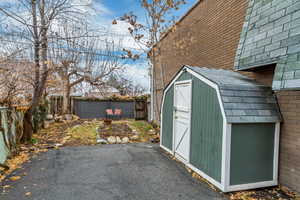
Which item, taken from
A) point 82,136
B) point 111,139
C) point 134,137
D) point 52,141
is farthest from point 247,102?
point 52,141

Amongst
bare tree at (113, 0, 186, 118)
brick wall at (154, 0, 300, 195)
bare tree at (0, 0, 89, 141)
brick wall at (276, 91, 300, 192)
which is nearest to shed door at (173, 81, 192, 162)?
brick wall at (154, 0, 300, 195)

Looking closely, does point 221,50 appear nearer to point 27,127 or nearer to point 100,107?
point 27,127

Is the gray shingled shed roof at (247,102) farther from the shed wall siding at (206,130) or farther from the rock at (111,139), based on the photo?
the rock at (111,139)

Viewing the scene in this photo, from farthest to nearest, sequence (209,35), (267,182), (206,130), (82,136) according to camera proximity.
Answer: (82,136), (209,35), (206,130), (267,182)

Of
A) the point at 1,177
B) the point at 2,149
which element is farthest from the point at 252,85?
the point at 2,149

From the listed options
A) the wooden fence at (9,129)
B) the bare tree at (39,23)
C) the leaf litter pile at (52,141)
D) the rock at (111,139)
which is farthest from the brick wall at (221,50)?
the wooden fence at (9,129)

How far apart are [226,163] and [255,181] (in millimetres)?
776

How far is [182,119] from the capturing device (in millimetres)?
4633

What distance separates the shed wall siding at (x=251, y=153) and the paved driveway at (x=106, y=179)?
0.59 meters

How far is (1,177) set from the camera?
11.7ft

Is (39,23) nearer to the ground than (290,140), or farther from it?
farther from it

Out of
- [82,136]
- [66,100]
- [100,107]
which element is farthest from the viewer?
[100,107]

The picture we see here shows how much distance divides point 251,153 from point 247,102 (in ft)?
3.03

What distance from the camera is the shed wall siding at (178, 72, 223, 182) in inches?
127
